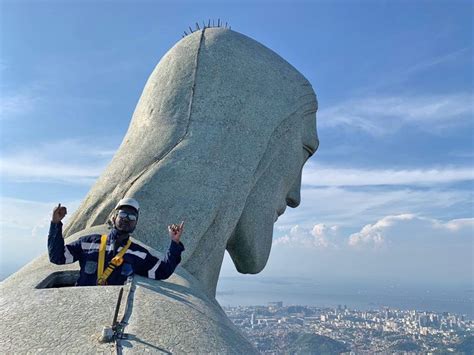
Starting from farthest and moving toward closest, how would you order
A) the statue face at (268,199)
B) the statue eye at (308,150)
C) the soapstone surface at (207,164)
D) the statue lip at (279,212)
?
1. the statue eye at (308,150)
2. the statue lip at (279,212)
3. the statue face at (268,199)
4. the soapstone surface at (207,164)

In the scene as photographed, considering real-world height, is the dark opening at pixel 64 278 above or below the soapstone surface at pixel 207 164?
below

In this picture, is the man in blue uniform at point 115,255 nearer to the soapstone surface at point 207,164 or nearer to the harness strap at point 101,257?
the harness strap at point 101,257

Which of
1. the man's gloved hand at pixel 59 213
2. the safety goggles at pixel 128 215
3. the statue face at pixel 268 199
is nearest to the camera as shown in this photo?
the man's gloved hand at pixel 59 213

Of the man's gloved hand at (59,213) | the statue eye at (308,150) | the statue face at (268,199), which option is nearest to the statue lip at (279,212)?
the statue face at (268,199)

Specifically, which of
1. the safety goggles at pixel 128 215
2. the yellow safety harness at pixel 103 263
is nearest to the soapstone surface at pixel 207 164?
the yellow safety harness at pixel 103 263

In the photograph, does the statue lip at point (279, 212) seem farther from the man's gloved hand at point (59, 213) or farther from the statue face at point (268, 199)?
the man's gloved hand at point (59, 213)

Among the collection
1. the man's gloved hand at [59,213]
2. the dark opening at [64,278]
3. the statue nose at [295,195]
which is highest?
the statue nose at [295,195]

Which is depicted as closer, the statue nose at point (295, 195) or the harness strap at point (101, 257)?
the harness strap at point (101, 257)
